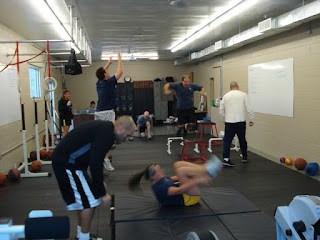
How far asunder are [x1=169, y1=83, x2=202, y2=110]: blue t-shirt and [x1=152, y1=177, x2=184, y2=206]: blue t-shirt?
321 cm

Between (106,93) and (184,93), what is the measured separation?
1.87 metres

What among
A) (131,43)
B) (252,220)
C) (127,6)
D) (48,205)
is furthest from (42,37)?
(252,220)

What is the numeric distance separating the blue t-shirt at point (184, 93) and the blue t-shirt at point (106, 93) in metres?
1.56

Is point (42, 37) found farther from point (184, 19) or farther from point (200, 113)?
point (200, 113)

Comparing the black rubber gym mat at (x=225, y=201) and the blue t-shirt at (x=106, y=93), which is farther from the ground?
the blue t-shirt at (x=106, y=93)

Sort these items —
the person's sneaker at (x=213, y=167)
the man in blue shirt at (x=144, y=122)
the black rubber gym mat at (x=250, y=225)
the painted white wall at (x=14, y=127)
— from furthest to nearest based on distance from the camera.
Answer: the man in blue shirt at (x=144, y=122) → the painted white wall at (x=14, y=127) → the person's sneaker at (x=213, y=167) → the black rubber gym mat at (x=250, y=225)

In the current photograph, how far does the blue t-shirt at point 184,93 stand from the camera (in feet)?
21.7

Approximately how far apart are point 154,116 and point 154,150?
6.41m

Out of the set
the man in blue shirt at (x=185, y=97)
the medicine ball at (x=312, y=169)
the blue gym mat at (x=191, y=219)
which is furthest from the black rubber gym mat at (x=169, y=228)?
the man in blue shirt at (x=185, y=97)

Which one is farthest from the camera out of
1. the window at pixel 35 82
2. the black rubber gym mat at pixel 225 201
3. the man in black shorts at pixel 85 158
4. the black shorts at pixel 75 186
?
the window at pixel 35 82

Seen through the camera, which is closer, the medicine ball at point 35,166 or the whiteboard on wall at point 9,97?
the whiteboard on wall at point 9,97

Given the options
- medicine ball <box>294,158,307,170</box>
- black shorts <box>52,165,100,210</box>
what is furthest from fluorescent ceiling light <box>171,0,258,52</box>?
black shorts <box>52,165,100,210</box>

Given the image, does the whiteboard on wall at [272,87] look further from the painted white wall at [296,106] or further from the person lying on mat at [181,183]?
the person lying on mat at [181,183]

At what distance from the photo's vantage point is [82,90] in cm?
1470
